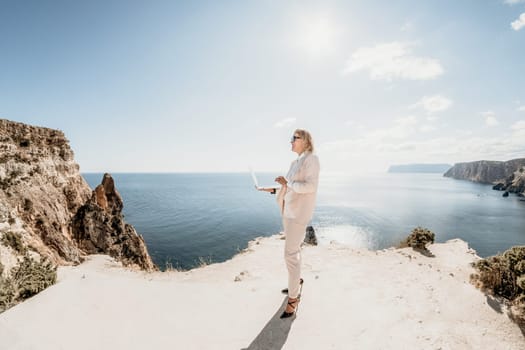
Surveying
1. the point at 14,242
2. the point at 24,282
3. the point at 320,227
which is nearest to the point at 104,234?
the point at 14,242

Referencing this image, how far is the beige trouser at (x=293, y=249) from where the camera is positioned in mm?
3910

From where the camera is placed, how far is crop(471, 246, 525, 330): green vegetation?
183 inches

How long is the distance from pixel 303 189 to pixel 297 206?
0.37 m

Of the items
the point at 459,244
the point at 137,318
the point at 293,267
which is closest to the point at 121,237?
the point at 137,318

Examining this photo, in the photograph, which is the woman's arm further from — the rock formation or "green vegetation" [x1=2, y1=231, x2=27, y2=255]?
the rock formation

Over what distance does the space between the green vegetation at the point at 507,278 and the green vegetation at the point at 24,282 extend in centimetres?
917

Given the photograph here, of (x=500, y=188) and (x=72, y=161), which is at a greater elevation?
(x=72, y=161)

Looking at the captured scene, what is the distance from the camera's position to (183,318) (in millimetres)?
3787

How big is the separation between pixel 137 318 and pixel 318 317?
306cm

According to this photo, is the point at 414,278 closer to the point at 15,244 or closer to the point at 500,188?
the point at 15,244

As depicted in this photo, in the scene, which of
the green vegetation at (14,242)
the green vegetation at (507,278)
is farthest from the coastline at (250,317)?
the green vegetation at (14,242)

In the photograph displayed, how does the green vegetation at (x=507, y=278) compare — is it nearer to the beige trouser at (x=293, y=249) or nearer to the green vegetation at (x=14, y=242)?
the beige trouser at (x=293, y=249)

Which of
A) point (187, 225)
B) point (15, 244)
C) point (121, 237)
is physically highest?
point (15, 244)

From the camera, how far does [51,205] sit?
15438 millimetres
